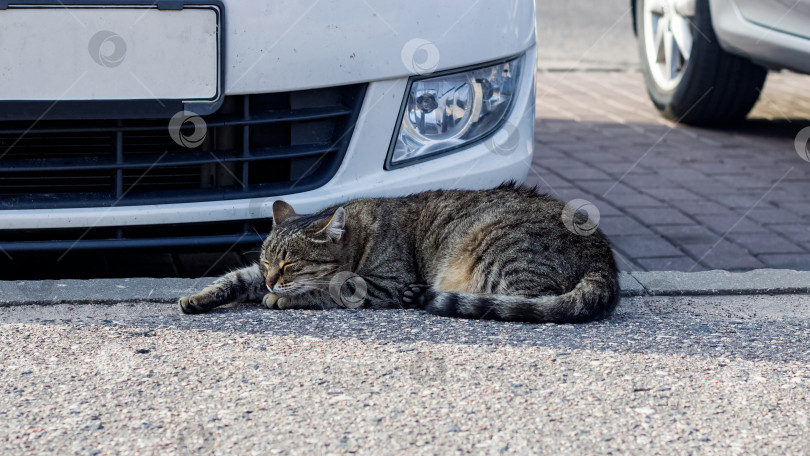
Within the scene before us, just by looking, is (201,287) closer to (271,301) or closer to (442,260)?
(271,301)

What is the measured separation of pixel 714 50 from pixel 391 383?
13.6 feet

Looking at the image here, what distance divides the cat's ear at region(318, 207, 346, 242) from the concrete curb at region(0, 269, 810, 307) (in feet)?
1.52

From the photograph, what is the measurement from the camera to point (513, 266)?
355 cm

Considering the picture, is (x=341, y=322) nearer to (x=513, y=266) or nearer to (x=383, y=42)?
(x=513, y=266)

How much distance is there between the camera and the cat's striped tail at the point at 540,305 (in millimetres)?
3334

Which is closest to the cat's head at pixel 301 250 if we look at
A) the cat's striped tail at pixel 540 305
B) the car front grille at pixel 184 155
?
the car front grille at pixel 184 155

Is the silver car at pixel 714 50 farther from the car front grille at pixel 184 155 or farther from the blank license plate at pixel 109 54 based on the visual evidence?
the blank license plate at pixel 109 54

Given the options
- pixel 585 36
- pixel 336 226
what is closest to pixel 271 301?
pixel 336 226

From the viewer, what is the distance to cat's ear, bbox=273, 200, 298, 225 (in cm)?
355

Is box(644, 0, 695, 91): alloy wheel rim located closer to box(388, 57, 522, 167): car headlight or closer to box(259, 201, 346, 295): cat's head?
box(388, 57, 522, 167): car headlight

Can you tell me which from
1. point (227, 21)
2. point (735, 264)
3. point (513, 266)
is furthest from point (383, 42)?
point (735, 264)

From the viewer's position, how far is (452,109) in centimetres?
368

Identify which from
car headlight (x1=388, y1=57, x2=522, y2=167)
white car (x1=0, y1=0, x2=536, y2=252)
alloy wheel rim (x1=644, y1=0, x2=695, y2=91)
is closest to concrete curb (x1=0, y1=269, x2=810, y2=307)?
white car (x1=0, y1=0, x2=536, y2=252)

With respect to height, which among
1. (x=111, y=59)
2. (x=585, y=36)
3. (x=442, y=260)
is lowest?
(x=442, y=260)
